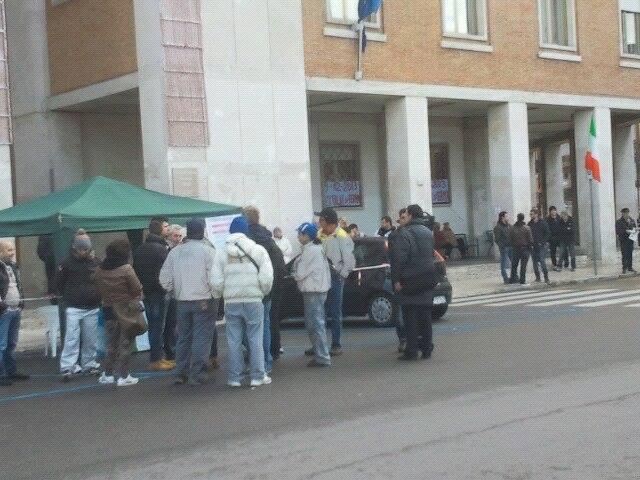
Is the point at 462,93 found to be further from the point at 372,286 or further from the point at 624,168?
the point at 372,286

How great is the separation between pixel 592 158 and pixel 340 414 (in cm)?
2123

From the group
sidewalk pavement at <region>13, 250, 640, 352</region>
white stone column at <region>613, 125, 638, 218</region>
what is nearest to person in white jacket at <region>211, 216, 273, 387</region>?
sidewalk pavement at <region>13, 250, 640, 352</region>

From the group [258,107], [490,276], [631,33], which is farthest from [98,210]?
[631,33]

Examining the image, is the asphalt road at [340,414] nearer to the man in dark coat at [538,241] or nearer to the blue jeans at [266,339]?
the blue jeans at [266,339]

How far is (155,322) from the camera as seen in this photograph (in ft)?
41.6

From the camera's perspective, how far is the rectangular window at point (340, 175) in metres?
29.8

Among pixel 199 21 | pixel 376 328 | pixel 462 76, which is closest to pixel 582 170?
pixel 462 76

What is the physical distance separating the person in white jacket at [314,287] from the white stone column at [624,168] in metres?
25.9

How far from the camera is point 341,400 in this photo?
9.71m

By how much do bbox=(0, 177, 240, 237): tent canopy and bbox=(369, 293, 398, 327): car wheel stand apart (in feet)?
10.3

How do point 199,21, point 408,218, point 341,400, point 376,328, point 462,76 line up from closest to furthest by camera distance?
point 341,400, point 408,218, point 376,328, point 199,21, point 462,76

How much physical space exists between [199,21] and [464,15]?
9024mm

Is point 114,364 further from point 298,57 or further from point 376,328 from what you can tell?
point 298,57

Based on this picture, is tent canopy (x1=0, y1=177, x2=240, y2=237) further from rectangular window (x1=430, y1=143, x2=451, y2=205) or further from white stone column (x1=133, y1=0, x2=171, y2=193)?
rectangular window (x1=430, y1=143, x2=451, y2=205)
